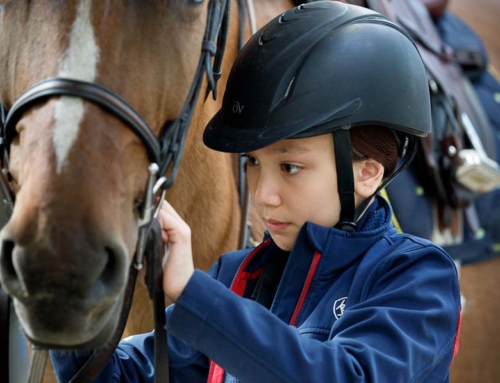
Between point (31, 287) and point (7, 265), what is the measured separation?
0.19 feet

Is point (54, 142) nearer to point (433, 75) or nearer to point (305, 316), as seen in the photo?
point (305, 316)

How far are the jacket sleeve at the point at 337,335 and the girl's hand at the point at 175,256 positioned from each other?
3 centimetres

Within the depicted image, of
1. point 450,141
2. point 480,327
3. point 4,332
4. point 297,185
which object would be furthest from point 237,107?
point 480,327

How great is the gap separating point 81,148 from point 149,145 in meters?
0.15

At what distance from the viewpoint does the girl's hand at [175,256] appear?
1.62 metres

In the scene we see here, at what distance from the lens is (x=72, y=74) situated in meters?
1.55

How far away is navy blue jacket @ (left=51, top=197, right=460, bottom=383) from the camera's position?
1569 millimetres

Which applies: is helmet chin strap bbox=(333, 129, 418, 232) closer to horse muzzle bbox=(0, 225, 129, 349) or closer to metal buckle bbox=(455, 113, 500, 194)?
horse muzzle bbox=(0, 225, 129, 349)

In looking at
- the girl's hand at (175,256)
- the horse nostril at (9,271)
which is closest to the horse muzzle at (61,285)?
the horse nostril at (9,271)

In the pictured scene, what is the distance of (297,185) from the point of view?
71.4 inches

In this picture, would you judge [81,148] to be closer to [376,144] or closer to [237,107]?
[237,107]

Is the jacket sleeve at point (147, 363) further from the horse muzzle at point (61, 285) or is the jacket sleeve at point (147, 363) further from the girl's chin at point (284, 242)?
the horse muzzle at point (61, 285)

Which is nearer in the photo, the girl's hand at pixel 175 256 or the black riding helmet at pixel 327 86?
the girl's hand at pixel 175 256

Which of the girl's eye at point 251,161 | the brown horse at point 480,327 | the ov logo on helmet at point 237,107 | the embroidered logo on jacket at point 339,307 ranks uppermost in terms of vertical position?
the ov logo on helmet at point 237,107
